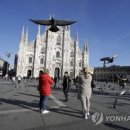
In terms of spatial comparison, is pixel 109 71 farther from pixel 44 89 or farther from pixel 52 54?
pixel 44 89

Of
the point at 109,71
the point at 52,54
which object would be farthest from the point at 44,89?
the point at 109,71

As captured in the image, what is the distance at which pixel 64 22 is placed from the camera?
458 inches

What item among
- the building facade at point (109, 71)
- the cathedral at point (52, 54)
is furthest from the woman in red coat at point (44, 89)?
the building facade at point (109, 71)

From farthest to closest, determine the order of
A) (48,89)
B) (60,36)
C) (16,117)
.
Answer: (60,36), (48,89), (16,117)

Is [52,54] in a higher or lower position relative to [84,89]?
higher

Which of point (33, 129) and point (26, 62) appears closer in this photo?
point (33, 129)

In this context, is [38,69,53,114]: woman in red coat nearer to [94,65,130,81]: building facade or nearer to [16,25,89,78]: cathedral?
[16,25,89,78]: cathedral

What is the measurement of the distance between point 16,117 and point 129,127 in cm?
328

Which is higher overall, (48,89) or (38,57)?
(38,57)

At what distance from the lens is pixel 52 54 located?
2346 inches

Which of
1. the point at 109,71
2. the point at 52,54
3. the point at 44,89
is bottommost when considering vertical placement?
the point at 44,89

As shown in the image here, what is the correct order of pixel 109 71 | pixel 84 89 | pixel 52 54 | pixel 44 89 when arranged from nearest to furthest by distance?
pixel 84 89
pixel 44 89
pixel 52 54
pixel 109 71

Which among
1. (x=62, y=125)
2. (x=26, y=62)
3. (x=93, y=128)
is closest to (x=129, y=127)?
(x=93, y=128)

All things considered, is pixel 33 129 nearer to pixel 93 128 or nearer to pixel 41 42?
pixel 93 128
